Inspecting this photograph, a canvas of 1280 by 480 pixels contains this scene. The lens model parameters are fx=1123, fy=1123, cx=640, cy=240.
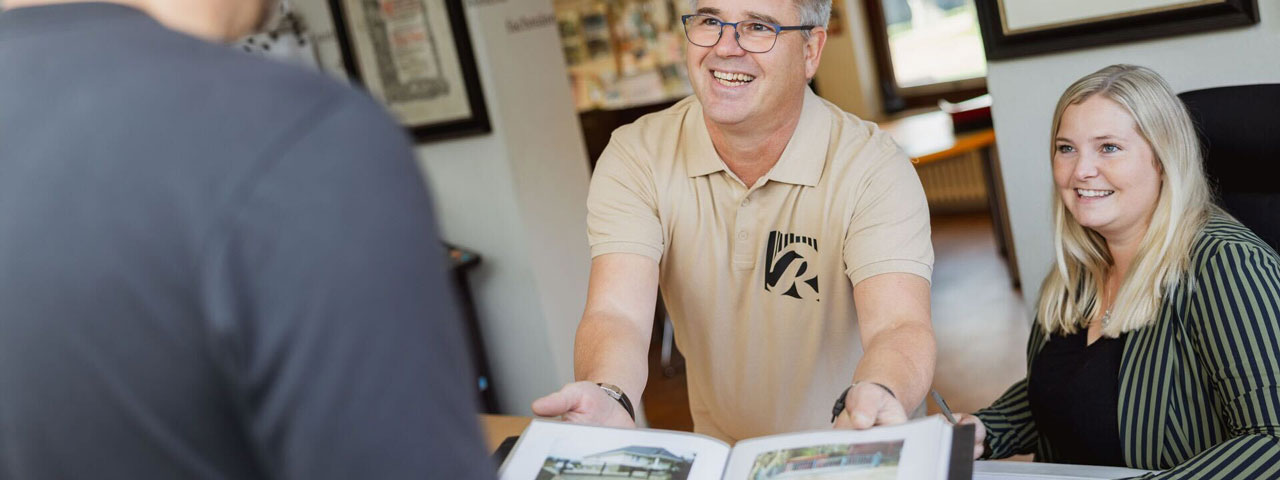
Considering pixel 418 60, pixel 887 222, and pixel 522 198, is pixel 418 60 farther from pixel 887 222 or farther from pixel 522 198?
pixel 887 222

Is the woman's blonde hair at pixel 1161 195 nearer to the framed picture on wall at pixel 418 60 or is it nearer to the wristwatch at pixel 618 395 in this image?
the wristwatch at pixel 618 395

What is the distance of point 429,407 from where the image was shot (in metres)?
0.60

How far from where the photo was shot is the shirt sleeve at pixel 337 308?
1.79 ft

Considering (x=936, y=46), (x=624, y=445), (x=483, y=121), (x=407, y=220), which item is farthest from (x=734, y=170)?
(x=936, y=46)

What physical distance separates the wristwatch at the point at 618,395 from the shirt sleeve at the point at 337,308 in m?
0.85

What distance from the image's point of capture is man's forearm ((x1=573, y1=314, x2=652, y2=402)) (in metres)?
1.54

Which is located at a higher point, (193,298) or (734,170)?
(193,298)

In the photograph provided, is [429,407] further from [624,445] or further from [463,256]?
[463,256]

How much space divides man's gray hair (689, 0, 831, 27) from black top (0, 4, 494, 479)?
117 cm

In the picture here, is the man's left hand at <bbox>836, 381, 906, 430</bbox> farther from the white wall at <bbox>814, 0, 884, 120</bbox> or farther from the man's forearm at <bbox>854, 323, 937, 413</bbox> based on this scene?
the white wall at <bbox>814, 0, 884, 120</bbox>

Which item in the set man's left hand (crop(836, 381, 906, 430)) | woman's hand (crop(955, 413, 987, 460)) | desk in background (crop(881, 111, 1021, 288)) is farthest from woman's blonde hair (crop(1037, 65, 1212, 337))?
desk in background (crop(881, 111, 1021, 288))

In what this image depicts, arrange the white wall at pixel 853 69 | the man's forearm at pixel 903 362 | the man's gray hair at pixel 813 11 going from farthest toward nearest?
the white wall at pixel 853 69 < the man's gray hair at pixel 813 11 < the man's forearm at pixel 903 362

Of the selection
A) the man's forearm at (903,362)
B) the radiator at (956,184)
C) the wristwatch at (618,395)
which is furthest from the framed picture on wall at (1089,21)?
the radiator at (956,184)

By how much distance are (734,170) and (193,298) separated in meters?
1.30
